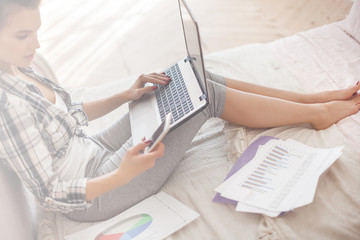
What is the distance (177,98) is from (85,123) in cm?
30

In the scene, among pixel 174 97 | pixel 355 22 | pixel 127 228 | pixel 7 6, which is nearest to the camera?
pixel 7 6

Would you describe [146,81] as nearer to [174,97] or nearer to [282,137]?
[174,97]

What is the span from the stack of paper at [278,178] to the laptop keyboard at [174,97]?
0.25 metres

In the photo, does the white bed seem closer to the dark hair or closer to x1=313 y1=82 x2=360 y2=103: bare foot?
x1=313 y1=82 x2=360 y2=103: bare foot

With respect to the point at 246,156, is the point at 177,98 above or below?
above

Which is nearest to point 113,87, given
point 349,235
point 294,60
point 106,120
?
point 106,120

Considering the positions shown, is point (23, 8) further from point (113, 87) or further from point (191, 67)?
point (113, 87)

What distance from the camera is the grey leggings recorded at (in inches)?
44.3

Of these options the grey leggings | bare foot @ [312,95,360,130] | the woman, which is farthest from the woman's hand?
bare foot @ [312,95,360,130]

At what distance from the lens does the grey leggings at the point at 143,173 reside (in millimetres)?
1126

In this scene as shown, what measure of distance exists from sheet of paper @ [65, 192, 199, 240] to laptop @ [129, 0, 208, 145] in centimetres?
20

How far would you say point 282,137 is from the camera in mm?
1289

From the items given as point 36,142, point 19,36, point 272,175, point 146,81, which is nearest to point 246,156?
point 272,175

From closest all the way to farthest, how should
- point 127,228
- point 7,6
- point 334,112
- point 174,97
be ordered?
point 7,6, point 127,228, point 174,97, point 334,112
